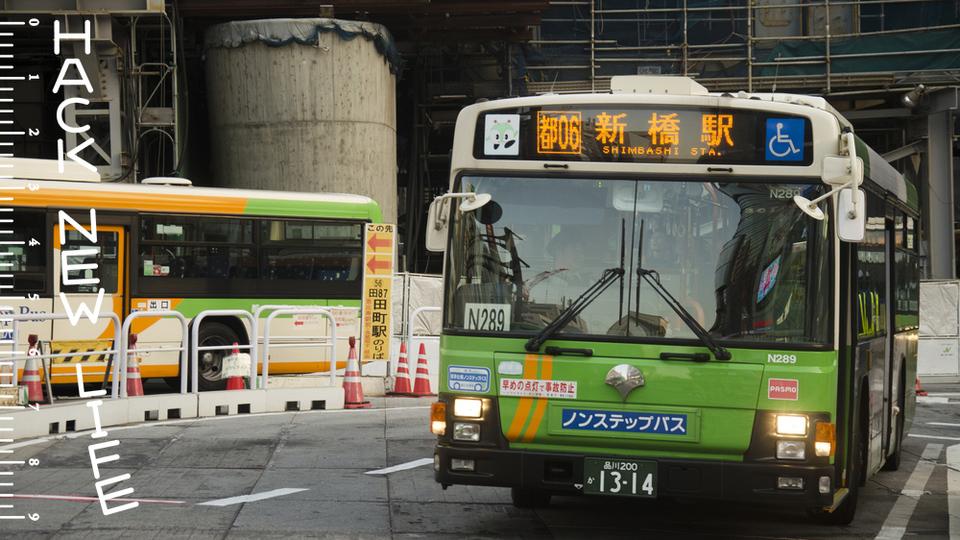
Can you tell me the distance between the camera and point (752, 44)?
32219mm

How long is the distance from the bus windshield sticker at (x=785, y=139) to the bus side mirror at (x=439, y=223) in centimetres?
202

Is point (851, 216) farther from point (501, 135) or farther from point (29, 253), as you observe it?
point (29, 253)

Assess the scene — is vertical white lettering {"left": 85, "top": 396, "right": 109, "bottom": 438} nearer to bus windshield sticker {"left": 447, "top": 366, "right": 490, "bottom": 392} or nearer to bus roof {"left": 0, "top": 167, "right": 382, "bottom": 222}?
bus roof {"left": 0, "top": 167, "right": 382, "bottom": 222}

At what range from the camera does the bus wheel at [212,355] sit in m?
19.4

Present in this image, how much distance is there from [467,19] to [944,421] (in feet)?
48.7

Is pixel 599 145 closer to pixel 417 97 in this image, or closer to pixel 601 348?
pixel 601 348

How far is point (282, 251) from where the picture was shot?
799 inches

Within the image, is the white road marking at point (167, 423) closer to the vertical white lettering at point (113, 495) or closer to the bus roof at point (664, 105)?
the vertical white lettering at point (113, 495)

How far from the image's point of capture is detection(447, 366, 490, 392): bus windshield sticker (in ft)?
26.8

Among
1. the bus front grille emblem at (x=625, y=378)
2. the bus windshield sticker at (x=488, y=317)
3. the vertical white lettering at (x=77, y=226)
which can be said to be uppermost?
the vertical white lettering at (x=77, y=226)

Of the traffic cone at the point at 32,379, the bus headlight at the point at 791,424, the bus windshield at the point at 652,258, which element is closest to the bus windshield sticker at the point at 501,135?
the bus windshield at the point at 652,258

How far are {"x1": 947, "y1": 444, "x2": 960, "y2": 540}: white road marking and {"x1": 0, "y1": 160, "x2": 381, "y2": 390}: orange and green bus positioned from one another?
960 centimetres

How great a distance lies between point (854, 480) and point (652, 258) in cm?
Answer: 248

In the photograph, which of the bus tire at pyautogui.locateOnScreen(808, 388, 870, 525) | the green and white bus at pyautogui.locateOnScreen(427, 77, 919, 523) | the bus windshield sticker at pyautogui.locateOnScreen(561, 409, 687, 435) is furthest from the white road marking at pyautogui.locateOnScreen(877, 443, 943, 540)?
the bus windshield sticker at pyautogui.locateOnScreen(561, 409, 687, 435)
